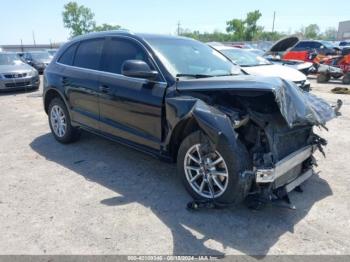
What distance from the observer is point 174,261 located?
2709mm

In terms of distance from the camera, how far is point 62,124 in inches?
226

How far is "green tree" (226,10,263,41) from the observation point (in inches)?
2596

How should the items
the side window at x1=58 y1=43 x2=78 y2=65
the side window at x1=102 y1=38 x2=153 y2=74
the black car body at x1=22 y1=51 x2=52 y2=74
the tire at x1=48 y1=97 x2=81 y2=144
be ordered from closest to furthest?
the side window at x1=102 y1=38 x2=153 y2=74 < the side window at x1=58 y1=43 x2=78 y2=65 < the tire at x1=48 y1=97 x2=81 y2=144 < the black car body at x1=22 y1=51 x2=52 y2=74

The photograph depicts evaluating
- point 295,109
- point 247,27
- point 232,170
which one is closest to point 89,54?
point 232,170

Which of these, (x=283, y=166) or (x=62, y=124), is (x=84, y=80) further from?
(x=283, y=166)

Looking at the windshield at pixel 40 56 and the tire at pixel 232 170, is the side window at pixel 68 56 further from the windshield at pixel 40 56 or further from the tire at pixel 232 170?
the windshield at pixel 40 56

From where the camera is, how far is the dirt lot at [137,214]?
9.58 ft

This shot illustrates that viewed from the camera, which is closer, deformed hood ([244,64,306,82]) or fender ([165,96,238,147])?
fender ([165,96,238,147])

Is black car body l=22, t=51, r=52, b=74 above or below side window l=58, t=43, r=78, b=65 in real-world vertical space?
below

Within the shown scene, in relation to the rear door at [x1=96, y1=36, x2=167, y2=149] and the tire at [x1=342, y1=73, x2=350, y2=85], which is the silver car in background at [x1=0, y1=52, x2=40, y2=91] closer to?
the rear door at [x1=96, y1=36, x2=167, y2=149]

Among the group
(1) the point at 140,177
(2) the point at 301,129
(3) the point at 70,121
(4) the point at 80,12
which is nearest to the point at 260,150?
(2) the point at 301,129

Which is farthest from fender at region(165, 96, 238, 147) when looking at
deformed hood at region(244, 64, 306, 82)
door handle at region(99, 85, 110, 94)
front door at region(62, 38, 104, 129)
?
deformed hood at region(244, 64, 306, 82)

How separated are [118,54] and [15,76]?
940 cm

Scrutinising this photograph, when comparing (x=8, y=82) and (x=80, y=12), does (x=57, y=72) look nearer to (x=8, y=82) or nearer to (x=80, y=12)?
(x=8, y=82)
